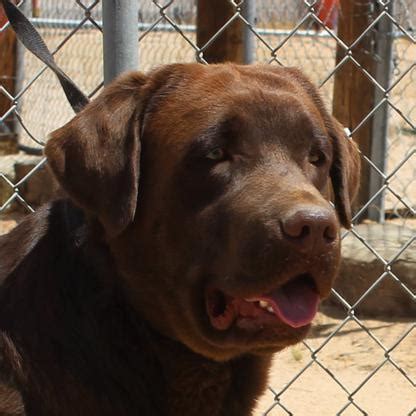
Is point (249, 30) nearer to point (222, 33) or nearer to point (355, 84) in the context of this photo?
point (222, 33)

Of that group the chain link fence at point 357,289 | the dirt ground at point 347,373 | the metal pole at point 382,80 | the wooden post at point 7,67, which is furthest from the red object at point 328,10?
the wooden post at point 7,67

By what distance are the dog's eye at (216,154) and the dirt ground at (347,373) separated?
1611mm

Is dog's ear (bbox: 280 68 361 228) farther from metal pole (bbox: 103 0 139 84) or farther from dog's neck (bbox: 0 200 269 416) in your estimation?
dog's neck (bbox: 0 200 269 416)

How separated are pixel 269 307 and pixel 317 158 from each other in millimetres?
501

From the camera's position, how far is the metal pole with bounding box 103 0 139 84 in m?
3.33

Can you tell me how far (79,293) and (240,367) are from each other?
557 mm

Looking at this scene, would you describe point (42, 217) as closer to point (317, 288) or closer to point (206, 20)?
point (317, 288)

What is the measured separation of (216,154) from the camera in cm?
286

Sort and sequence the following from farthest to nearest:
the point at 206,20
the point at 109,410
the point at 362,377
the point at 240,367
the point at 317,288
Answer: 1. the point at 206,20
2. the point at 362,377
3. the point at 240,367
4. the point at 109,410
5. the point at 317,288

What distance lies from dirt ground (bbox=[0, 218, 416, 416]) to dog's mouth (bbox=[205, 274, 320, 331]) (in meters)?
1.40

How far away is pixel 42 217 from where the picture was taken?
121 inches

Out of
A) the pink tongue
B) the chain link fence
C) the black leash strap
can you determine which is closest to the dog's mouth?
the pink tongue

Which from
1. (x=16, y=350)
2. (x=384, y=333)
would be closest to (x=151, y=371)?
(x=16, y=350)

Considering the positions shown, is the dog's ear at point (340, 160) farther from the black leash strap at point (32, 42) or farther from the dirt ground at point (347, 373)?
the dirt ground at point (347, 373)
